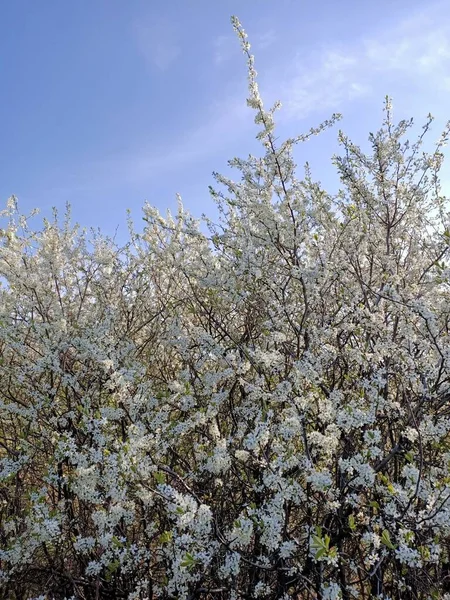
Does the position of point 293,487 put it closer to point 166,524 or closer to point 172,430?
point 172,430

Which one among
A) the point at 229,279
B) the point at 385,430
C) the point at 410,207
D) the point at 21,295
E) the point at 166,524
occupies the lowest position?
the point at 166,524

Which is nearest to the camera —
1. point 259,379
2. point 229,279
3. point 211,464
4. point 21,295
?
point 211,464

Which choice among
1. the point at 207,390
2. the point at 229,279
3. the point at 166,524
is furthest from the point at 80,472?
the point at 229,279

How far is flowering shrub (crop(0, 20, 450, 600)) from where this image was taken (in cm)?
282

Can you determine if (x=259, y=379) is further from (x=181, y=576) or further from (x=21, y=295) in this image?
(x=21, y=295)

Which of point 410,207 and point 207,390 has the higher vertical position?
point 410,207

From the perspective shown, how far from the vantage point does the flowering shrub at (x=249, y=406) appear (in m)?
2.82

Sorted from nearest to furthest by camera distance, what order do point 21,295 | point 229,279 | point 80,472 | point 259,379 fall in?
point 80,472, point 259,379, point 229,279, point 21,295

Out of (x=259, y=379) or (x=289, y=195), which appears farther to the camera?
(x=289, y=195)

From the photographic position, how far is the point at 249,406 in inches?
148

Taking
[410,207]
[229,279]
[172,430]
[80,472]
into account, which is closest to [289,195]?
[229,279]

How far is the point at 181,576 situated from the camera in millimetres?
2775

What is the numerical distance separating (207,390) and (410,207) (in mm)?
2623

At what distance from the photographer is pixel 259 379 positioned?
351 cm
